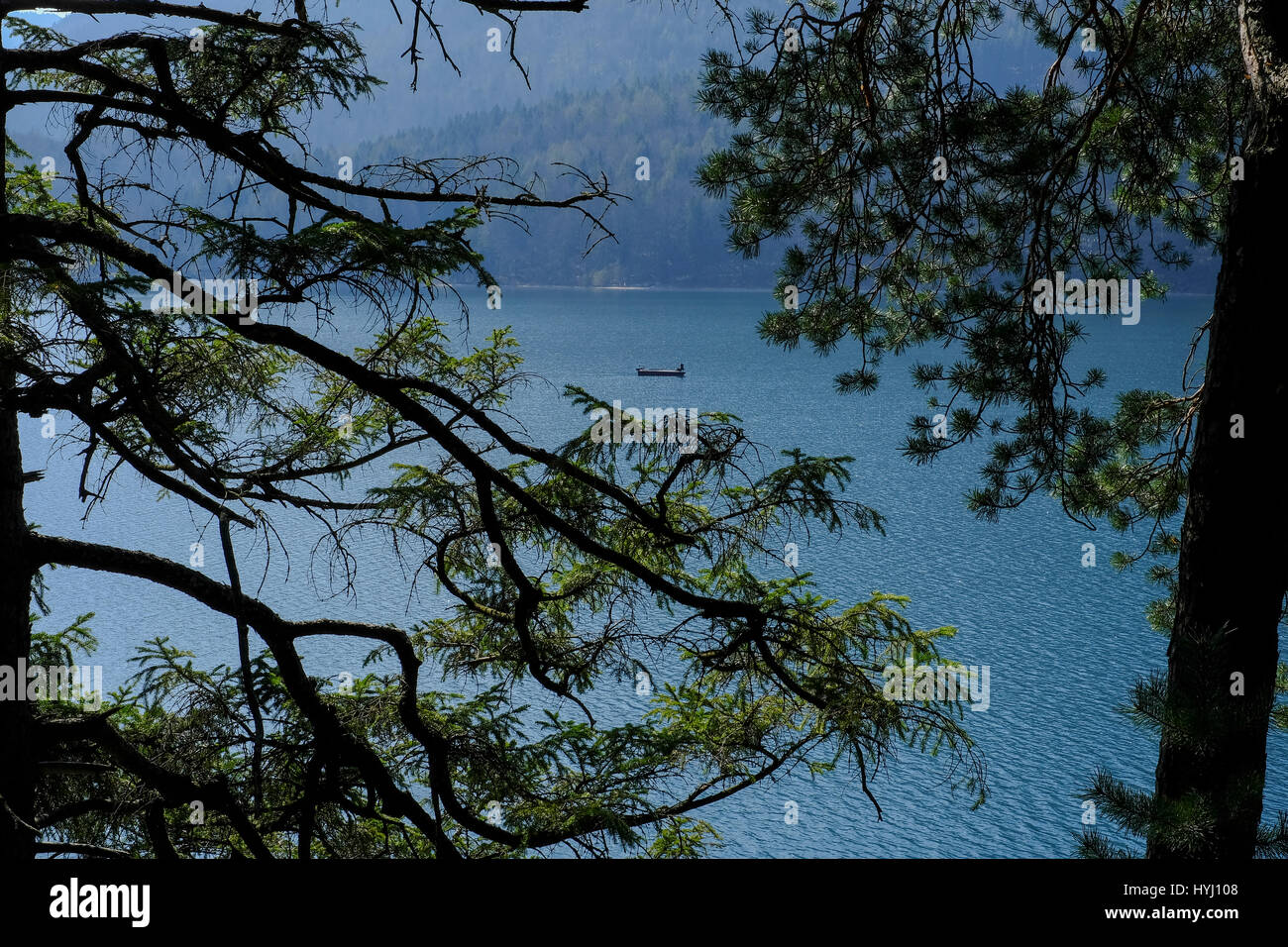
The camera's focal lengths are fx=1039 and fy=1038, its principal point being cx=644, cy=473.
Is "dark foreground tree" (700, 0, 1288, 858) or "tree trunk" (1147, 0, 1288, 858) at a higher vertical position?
"dark foreground tree" (700, 0, 1288, 858)

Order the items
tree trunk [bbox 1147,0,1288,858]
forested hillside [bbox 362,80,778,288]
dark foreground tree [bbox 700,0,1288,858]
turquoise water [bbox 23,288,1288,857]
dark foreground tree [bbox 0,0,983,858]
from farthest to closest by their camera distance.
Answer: forested hillside [bbox 362,80,778,288], turquoise water [bbox 23,288,1288,857], dark foreground tree [bbox 700,0,1288,858], tree trunk [bbox 1147,0,1288,858], dark foreground tree [bbox 0,0,983,858]

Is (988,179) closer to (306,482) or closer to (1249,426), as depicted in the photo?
(1249,426)

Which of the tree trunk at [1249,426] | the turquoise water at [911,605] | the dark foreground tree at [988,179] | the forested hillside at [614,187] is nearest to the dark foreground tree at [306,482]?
the turquoise water at [911,605]

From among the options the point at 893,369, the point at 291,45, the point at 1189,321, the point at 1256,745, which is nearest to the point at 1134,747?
the point at 1256,745

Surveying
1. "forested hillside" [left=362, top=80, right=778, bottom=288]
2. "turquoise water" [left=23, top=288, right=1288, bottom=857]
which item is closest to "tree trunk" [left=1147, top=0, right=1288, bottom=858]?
"turquoise water" [left=23, top=288, right=1288, bottom=857]

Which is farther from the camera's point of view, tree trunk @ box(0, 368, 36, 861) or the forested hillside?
the forested hillside

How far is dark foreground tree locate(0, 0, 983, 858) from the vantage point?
283 centimetres

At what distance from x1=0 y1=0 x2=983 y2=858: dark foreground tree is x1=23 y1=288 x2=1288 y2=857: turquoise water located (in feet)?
1.89

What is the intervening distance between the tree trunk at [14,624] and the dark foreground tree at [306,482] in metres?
0.01

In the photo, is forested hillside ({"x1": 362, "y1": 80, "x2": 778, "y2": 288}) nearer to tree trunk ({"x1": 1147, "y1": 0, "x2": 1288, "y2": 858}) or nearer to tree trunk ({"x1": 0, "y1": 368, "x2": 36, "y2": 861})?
tree trunk ({"x1": 0, "y1": 368, "x2": 36, "y2": 861})

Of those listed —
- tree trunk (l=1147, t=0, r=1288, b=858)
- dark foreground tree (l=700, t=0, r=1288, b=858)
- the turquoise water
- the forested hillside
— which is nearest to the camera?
tree trunk (l=1147, t=0, r=1288, b=858)

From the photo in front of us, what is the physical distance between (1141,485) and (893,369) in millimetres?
38756
